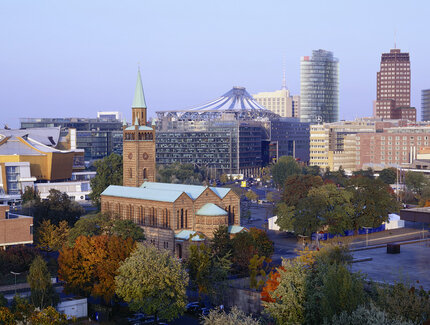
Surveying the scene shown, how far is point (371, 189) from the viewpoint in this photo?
9900cm

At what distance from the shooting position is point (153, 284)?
55750 mm

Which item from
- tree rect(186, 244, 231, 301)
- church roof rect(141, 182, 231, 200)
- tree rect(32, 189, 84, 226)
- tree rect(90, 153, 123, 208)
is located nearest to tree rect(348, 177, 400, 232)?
church roof rect(141, 182, 231, 200)

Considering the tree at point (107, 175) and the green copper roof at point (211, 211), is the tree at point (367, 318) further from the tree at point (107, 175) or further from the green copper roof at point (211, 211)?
the tree at point (107, 175)

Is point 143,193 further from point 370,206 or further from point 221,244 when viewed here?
point 370,206

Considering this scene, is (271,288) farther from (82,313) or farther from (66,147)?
(66,147)

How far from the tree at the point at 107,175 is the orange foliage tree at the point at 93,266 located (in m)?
44.2

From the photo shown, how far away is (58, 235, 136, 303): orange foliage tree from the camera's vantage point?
60.4 meters

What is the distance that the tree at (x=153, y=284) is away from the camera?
182 ft

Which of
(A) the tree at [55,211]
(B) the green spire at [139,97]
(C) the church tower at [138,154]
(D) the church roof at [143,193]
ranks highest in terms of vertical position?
(B) the green spire at [139,97]

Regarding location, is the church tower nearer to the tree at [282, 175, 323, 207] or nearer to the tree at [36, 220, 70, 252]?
the tree at [36, 220, 70, 252]

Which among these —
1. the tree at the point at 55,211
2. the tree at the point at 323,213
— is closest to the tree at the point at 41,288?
the tree at the point at 55,211

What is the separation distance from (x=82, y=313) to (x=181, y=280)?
881cm

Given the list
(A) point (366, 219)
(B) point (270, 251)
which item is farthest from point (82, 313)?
(A) point (366, 219)

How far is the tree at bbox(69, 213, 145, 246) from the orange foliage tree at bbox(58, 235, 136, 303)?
10.6m
